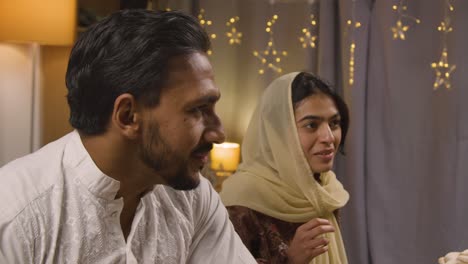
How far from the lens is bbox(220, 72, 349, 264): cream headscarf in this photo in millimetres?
2369

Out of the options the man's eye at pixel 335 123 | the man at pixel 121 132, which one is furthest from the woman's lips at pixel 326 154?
the man at pixel 121 132

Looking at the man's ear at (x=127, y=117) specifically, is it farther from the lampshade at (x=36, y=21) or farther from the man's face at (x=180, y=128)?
the lampshade at (x=36, y=21)

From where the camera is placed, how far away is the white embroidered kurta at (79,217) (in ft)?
3.79

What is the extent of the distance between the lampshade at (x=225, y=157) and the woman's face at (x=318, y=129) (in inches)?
79.1

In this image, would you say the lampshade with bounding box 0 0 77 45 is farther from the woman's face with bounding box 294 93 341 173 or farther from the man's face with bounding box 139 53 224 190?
the man's face with bounding box 139 53 224 190

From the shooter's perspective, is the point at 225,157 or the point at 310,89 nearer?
the point at 310,89

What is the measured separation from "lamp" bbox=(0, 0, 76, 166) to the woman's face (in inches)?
49.7

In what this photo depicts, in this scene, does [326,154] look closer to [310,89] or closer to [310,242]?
[310,89]

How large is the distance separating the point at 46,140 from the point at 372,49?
197 cm

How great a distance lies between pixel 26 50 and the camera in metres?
3.07

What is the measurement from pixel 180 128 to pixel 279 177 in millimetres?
1282

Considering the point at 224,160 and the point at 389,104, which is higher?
the point at 389,104

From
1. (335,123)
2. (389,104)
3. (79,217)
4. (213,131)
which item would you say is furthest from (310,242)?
(389,104)

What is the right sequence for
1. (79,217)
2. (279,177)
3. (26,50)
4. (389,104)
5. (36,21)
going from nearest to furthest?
(79,217) < (279,177) < (36,21) < (26,50) < (389,104)
